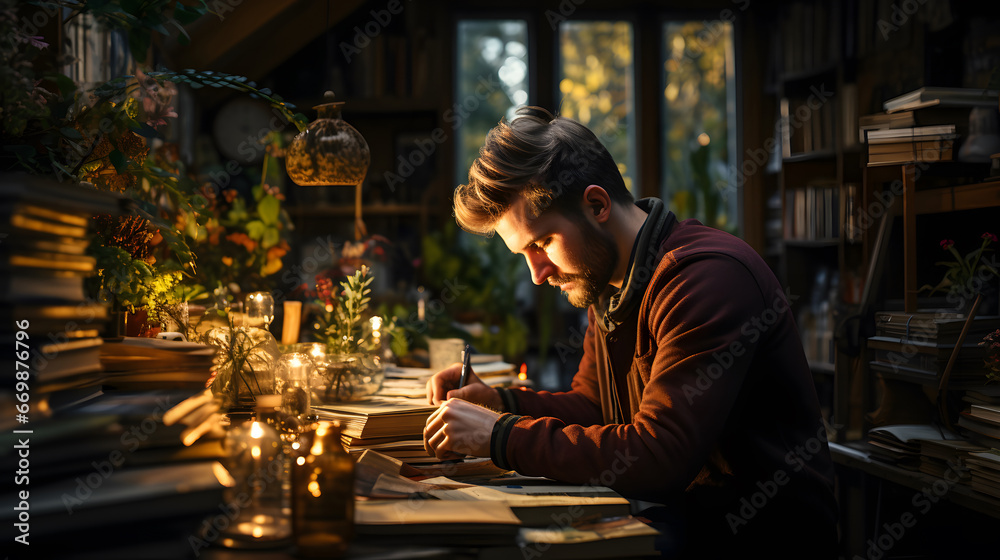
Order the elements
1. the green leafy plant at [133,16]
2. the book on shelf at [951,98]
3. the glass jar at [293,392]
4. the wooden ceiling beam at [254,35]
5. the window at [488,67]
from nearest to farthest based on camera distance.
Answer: the green leafy plant at [133,16] < the glass jar at [293,392] < the book on shelf at [951,98] < the wooden ceiling beam at [254,35] < the window at [488,67]

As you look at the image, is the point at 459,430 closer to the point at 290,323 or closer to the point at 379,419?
the point at 379,419

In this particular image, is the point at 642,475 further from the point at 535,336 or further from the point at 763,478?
the point at 535,336

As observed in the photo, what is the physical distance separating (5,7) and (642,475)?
3.68ft

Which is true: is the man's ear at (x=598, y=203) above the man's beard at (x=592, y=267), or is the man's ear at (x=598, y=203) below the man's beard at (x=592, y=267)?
above

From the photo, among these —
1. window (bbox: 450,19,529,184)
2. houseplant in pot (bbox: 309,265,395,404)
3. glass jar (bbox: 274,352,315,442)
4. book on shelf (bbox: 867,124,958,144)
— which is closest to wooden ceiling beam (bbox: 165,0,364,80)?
window (bbox: 450,19,529,184)

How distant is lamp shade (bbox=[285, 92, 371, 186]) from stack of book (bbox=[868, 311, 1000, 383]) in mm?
1874

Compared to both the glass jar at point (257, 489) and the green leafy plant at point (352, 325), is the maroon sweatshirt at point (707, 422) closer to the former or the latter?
the glass jar at point (257, 489)

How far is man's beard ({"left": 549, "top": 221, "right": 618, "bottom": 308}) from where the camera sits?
1.59 metres

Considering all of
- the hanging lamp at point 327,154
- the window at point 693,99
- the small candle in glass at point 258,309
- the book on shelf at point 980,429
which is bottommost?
the book on shelf at point 980,429

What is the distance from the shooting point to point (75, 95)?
115 cm

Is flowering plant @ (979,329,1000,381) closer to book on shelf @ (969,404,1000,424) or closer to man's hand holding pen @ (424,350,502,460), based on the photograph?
book on shelf @ (969,404,1000,424)

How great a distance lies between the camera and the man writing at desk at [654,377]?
1222mm

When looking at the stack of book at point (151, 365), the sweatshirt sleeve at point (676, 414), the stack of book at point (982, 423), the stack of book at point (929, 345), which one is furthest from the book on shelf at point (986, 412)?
the stack of book at point (151, 365)

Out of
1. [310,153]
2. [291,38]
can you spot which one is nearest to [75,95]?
[310,153]
